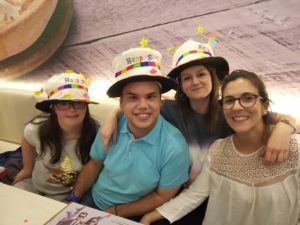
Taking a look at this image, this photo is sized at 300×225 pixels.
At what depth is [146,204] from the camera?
1.41 metres

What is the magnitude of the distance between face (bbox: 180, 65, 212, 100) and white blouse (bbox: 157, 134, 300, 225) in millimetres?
267

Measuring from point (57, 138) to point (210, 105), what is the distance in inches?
36.0

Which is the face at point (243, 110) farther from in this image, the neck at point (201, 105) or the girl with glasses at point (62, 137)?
the girl with glasses at point (62, 137)

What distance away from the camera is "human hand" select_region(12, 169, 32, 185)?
6.21 feet

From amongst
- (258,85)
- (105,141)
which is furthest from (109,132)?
(258,85)

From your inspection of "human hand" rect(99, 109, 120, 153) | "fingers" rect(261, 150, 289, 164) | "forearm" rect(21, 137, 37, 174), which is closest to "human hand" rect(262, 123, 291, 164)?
"fingers" rect(261, 150, 289, 164)

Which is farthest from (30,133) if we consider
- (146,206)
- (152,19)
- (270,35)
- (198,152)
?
(270,35)

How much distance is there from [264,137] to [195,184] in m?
0.38

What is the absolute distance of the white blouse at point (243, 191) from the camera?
1173 mm

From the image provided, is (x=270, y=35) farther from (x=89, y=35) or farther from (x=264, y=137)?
(x=89, y=35)

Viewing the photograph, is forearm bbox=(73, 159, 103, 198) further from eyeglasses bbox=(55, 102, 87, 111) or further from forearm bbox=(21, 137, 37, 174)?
forearm bbox=(21, 137, 37, 174)

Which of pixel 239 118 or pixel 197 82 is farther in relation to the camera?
pixel 197 82

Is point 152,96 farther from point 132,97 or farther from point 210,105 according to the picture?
point 210,105

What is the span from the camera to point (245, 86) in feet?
3.95
